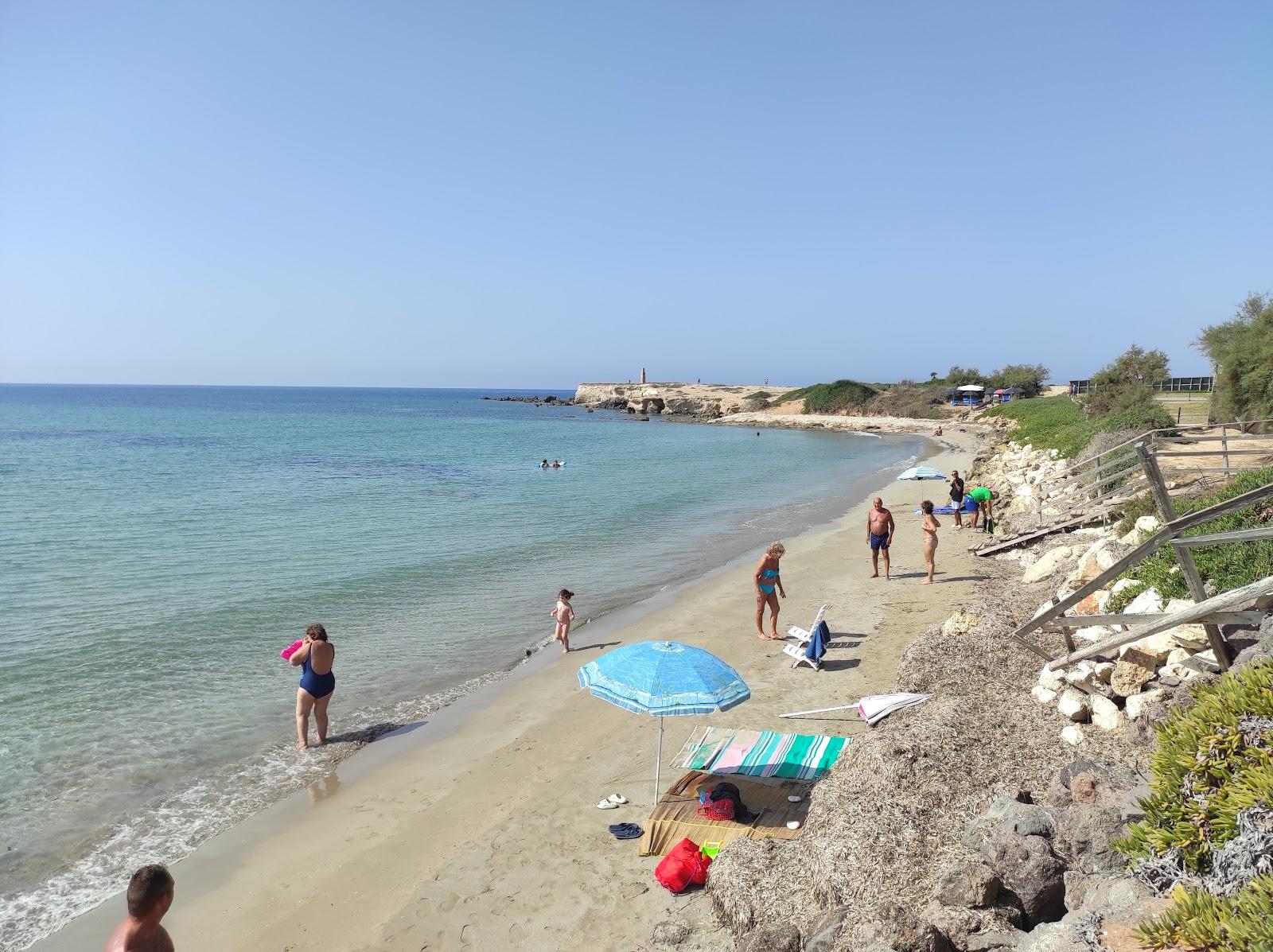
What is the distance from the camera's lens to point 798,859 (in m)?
6.29

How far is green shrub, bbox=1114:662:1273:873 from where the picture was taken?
400 cm

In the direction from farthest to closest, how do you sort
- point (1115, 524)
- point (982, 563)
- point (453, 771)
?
point (982, 563) → point (1115, 524) → point (453, 771)

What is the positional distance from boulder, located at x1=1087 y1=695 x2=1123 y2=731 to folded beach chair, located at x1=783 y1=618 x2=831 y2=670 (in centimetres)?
474

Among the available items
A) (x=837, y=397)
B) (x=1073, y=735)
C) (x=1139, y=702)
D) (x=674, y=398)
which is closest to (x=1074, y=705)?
(x=1073, y=735)

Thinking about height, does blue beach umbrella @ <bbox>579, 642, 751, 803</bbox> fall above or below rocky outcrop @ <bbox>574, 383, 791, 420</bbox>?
below

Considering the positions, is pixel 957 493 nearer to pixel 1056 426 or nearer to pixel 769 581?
pixel 769 581

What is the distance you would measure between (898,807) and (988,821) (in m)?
0.83

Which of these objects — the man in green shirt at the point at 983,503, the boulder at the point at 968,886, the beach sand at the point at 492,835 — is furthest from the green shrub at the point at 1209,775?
the man in green shirt at the point at 983,503

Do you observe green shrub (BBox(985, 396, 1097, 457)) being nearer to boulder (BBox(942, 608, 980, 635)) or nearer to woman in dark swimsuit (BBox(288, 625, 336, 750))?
boulder (BBox(942, 608, 980, 635))

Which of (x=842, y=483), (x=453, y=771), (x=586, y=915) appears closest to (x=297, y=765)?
(x=453, y=771)

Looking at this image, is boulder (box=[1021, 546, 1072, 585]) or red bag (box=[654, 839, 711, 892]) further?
boulder (box=[1021, 546, 1072, 585])

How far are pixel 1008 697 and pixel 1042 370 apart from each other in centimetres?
8179

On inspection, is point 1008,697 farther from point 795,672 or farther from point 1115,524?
point 1115,524

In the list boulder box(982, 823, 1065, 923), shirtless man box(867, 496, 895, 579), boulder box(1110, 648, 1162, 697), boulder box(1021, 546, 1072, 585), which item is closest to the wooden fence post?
boulder box(1110, 648, 1162, 697)
